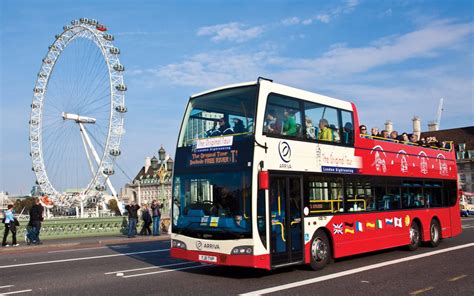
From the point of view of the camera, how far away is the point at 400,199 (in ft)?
51.0

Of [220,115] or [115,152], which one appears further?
[115,152]

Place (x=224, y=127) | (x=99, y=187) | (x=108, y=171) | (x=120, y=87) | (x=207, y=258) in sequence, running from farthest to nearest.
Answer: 1. (x=99, y=187)
2. (x=108, y=171)
3. (x=120, y=87)
4. (x=224, y=127)
5. (x=207, y=258)

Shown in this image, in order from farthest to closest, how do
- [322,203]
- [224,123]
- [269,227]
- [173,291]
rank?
1. [322,203]
2. [224,123]
3. [269,227]
4. [173,291]

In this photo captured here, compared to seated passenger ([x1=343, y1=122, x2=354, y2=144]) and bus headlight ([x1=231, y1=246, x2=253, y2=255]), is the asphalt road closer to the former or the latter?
bus headlight ([x1=231, y1=246, x2=253, y2=255])

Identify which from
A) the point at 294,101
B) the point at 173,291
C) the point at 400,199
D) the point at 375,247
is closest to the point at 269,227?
the point at 173,291

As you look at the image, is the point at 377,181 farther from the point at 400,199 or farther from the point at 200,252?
the point at 200,252

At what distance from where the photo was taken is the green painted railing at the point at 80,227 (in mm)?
25016

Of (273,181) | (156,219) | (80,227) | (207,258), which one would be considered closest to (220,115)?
(273,181)

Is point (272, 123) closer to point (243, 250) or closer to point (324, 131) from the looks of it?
point (324, 131)

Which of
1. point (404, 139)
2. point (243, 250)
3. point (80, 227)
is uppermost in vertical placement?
point (404, 139)

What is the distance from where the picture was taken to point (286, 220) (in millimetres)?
11070

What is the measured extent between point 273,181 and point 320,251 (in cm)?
238

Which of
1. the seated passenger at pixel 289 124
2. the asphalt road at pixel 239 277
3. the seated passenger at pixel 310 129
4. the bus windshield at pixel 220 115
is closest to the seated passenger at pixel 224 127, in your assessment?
the bus windshield at pixel 220 115

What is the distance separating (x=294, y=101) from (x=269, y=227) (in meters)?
3.05
